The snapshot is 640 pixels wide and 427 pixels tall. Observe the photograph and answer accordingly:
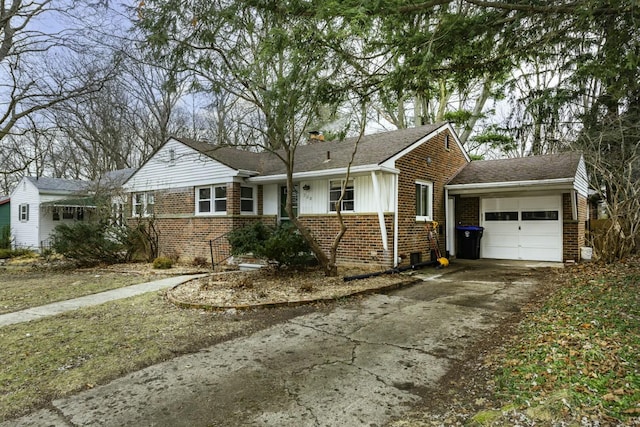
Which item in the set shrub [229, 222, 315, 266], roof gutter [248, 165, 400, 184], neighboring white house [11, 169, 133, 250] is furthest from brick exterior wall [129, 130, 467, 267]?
neighboring white house [11, 169, 133, 250]

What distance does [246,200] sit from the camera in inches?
513

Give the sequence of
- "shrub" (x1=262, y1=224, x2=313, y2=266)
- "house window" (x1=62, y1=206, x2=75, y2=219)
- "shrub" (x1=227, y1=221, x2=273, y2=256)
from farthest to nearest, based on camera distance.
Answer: "house window" (x1=62, y1=206, x2=75, y2=219), "shrub" (x1=227, y1=221, x2=273, y2=256), "shrub" (x1=262, y1=224, x2=313, y2=266)

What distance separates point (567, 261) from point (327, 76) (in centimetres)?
Result: 992

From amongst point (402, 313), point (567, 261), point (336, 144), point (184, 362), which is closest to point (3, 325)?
point (184, 362)

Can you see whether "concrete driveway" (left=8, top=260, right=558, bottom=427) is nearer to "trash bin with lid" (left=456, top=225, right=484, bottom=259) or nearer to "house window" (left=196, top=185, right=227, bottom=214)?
"trash bin with lid" (left=456, top=225, right=484, bottom=259)

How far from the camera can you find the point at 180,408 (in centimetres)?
319

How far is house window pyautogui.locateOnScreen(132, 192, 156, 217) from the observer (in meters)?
15.2

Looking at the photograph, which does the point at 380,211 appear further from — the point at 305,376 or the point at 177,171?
the point at 177,171

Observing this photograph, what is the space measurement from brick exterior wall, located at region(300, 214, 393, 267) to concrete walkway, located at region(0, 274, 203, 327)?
399 cm

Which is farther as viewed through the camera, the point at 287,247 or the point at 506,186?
the point at 506,186

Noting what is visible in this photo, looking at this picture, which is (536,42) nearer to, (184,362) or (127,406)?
(184,362)

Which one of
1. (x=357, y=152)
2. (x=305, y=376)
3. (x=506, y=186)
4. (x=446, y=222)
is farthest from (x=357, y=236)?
(x=305, y=376)

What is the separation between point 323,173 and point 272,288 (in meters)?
3.93

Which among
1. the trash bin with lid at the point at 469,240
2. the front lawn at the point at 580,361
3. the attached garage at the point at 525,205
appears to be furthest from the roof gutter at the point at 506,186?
the front lawn at the point at 580,361
